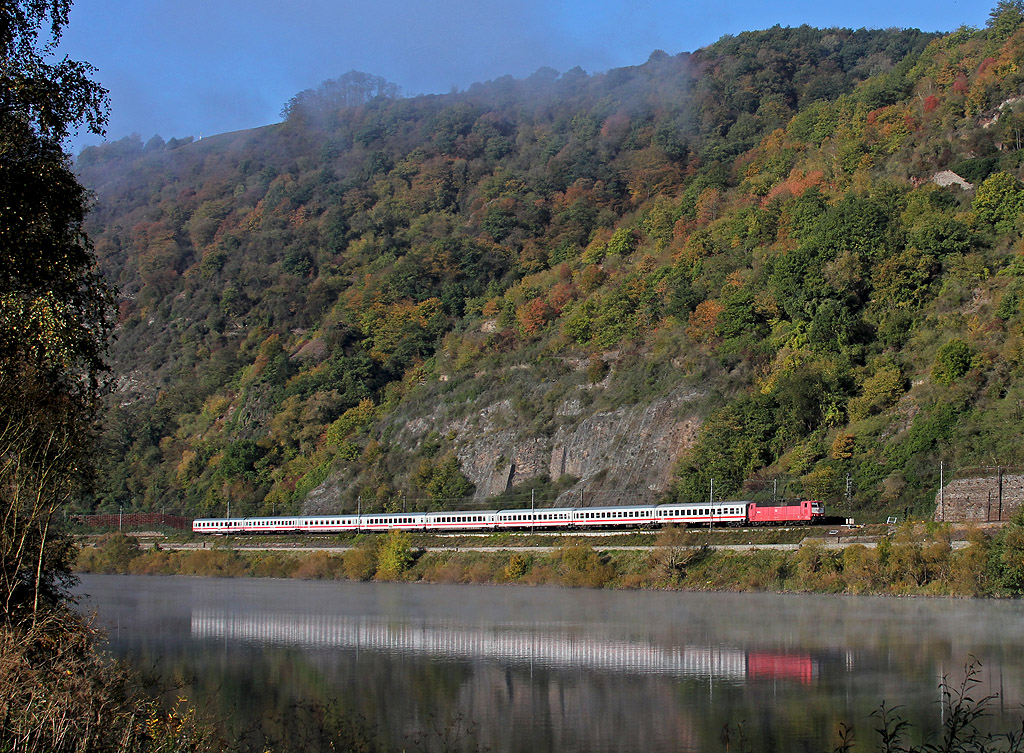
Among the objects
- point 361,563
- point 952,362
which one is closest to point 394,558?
point 361,563

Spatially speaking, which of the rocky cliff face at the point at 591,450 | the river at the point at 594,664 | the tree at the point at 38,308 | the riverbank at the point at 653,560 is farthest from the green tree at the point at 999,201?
the tree at the point at 38,308

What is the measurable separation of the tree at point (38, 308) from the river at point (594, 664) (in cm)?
835

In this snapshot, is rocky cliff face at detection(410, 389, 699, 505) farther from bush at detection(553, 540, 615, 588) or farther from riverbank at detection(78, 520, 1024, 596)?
bush at detection(553, 540, 615, 588)

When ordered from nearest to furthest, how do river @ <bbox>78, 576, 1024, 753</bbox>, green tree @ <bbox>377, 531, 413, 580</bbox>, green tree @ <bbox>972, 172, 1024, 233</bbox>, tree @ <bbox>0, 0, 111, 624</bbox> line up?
tree @ <bbox>0, 0, 111, 624</bbox> < river @ <bbox>78, 576, 1024, 753</bbox> < green tree @ <bbox>377, 531, 413, 580</bbox> < green tree @ <bbox>972, 172, 1024, 233</bbox>

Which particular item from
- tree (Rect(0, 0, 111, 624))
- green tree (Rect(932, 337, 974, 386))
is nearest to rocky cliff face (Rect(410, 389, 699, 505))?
green tree (Rect(932, 337, 974, 386))

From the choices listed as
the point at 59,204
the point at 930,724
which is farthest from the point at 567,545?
the point at 59,204

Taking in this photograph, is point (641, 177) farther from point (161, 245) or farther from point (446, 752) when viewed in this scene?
point (446, 752)

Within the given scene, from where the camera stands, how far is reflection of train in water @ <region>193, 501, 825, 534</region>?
200 feet

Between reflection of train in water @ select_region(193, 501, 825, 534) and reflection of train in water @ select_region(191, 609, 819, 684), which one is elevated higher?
reflection of train in water @ select_region(193, 501, 825, 534)

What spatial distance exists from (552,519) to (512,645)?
1345 inches

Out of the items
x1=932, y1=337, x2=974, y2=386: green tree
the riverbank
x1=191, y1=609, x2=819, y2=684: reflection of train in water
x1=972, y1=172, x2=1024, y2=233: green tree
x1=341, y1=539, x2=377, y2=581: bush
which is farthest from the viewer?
x1=972, y1=172, x2=1024, y2=233: green tree

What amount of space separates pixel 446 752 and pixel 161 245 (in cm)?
14161

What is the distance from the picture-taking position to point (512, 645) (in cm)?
3581

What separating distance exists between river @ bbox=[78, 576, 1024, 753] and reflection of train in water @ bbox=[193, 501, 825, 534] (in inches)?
395
